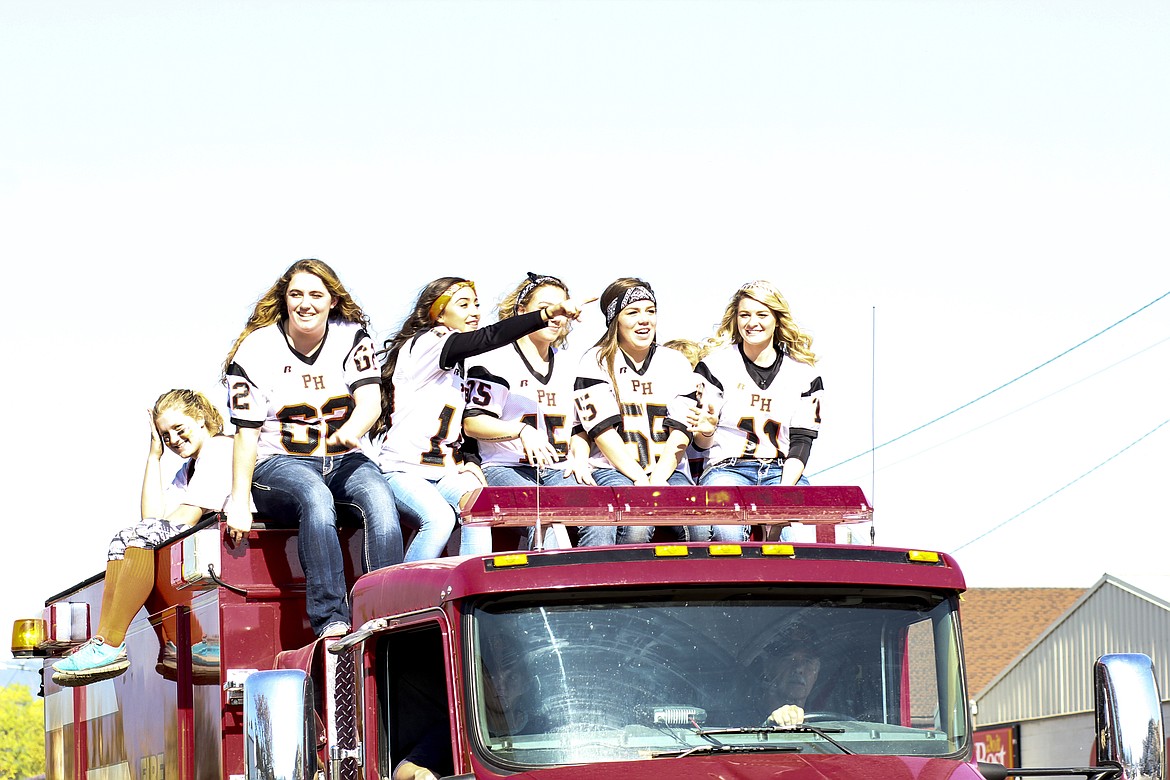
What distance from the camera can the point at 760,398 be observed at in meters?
8.37

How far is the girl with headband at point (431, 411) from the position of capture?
7.47 m

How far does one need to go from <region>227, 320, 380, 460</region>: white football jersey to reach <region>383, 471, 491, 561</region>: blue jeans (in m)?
0.32

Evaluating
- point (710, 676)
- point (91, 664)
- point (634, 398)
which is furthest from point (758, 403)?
point (91, 664)

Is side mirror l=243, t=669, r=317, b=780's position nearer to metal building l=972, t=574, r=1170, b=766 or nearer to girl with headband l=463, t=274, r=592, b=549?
girl with headband l=463, t=274, r=592, b=549

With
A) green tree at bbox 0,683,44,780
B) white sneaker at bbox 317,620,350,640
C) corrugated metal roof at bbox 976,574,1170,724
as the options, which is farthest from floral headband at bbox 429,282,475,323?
green tree at bbox 0,683,44,780

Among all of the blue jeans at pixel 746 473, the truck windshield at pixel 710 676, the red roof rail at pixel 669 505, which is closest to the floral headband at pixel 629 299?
the blue jeans at pixel 746 473

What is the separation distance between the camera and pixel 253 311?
7617mm

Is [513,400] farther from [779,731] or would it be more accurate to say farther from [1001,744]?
[1001,744]

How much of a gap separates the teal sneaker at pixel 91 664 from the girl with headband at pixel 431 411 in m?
1.66

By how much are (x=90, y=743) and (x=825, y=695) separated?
16.1 ft

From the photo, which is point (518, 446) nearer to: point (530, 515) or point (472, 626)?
point (530, 515)

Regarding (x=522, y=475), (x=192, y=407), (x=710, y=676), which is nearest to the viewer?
(x=710, y=676)

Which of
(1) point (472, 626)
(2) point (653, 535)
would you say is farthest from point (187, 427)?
(1) point (472, 626)

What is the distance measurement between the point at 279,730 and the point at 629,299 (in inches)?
139
